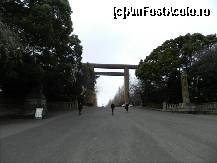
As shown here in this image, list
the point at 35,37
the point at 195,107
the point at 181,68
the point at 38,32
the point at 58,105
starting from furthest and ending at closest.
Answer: the point at 58,105
the point at 181,68
the point at 195,107
the point at 35,37
the point at 38,32

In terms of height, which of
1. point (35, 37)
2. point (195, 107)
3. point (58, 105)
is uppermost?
point (35, 37)

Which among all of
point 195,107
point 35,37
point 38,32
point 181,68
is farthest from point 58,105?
point 38,32

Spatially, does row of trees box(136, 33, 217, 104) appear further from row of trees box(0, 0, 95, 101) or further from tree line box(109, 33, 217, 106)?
row of trees box(0, 0, 95, 101)

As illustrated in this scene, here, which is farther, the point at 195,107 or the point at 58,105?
the point at 58,105

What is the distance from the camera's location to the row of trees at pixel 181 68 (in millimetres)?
49844

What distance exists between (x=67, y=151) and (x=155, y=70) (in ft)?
156

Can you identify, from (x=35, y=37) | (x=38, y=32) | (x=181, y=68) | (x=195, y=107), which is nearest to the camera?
(x=38, y=32)

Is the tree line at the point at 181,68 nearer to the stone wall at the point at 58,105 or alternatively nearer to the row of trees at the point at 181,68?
the row of trees at the point at 181,68

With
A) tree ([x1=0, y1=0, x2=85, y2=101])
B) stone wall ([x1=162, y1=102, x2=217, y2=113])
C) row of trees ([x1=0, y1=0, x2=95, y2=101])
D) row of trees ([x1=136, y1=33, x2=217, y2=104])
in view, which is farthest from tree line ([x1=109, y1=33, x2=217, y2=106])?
tree ([x1=0, y1=0, x2=85, y2=101])

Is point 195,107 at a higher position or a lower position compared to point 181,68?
lower

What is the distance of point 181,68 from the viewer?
5700cm

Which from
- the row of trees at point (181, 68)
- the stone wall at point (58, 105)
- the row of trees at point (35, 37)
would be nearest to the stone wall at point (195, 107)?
the row of trees at point (181, 68)

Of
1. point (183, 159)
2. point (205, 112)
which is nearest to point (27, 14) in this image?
point (205, 112)

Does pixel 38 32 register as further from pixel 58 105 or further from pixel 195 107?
pixel 58 105
